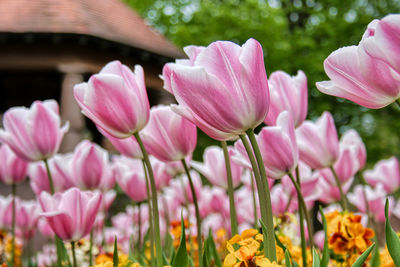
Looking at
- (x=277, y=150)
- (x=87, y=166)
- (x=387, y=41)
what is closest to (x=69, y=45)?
(x=87, y=166)

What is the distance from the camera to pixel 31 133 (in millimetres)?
1628

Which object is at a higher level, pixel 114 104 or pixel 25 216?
Answer: pixel 114 104

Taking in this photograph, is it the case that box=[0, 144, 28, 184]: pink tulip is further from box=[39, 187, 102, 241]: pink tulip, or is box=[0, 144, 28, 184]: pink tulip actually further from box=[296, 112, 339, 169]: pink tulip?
box=[296, 112, 339, 169]: pink tulip

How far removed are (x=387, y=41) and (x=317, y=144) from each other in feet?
2.57

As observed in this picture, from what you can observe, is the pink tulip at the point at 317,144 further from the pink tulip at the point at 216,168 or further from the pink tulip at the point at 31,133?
the pink tulip at the point at 31,133

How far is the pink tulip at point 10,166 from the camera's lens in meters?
2.11

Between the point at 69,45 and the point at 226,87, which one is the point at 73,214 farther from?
the point at 69,45

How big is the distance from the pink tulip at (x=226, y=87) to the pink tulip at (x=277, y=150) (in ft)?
0.57

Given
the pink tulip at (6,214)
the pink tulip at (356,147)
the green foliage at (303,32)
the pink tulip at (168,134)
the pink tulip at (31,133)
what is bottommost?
the green foliage at (303,32)

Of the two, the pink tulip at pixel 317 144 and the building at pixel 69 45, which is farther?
the building at pixel 69 45

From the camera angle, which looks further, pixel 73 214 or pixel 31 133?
pixel 31 133

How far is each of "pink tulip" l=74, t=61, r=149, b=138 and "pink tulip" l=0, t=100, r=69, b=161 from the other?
525mm

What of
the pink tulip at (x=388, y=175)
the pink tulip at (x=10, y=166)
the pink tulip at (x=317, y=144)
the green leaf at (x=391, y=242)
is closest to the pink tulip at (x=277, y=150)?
the green leaf at (x=391, y=242)

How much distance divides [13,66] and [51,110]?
919 centimetres
